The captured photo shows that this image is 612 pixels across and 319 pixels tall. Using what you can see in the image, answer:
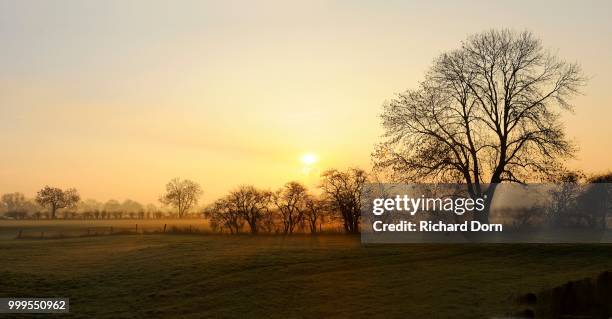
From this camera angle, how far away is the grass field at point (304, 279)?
2448cm

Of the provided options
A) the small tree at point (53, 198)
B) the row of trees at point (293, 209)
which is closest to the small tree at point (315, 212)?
the row of trees at point (293, 209)

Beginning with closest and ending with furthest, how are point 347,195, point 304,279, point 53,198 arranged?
point 304,279
point 347,195
point 53,198

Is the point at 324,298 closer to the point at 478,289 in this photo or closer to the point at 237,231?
the point at 478,289

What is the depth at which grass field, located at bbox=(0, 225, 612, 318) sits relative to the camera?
964 inches

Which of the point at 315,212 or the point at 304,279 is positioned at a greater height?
the point at 315,212

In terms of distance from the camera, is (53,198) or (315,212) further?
(53,198)

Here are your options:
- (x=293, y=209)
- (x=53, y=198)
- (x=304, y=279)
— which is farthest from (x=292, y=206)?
(x=53, y=198)

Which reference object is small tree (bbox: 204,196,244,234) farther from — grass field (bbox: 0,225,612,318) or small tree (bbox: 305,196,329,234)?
grass field (bbox: 0,225,612,318)

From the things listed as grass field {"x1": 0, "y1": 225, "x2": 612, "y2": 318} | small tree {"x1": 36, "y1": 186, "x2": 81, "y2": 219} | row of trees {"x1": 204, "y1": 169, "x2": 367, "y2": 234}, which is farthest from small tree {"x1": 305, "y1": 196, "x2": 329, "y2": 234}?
small tree {"x1": 36, "y1": 186, "x2": 81, "y2": 219}

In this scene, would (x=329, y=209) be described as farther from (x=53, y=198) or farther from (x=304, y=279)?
(x=53, y=198)

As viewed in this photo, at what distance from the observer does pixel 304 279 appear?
29.8 m

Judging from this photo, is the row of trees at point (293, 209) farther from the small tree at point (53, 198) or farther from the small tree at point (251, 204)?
the small tree at point (53, 198)

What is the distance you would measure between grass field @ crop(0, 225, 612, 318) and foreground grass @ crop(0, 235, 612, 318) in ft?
0.17

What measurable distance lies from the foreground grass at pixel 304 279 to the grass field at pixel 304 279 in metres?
0.05
